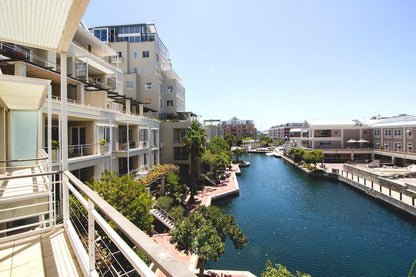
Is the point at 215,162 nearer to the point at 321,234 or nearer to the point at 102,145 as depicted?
the point at 321,234

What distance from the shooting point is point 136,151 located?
20016 mm

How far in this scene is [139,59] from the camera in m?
33.6

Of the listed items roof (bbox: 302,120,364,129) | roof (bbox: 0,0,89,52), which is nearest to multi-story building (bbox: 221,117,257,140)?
roof (bbox: 302,120,364,129)

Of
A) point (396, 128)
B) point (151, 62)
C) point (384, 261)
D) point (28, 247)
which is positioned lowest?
point (384, 261)

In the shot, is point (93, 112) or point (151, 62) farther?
point (151, 62)

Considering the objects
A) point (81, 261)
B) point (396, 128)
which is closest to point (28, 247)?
point (81, 261)

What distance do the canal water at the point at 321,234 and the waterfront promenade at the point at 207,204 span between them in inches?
48.4

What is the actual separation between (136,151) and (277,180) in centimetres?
2600

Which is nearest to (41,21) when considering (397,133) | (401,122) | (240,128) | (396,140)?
(401,122)

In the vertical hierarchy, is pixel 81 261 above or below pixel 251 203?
above

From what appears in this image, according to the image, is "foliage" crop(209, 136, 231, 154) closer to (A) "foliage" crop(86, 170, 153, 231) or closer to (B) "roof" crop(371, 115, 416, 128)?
(A) "foliage" crop(86, 170, 153, 231)

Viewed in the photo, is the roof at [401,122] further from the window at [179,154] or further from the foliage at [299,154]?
the window at [179,154]

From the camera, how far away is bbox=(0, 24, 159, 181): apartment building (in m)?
11.3

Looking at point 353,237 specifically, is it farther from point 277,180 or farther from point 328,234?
point 277,180
